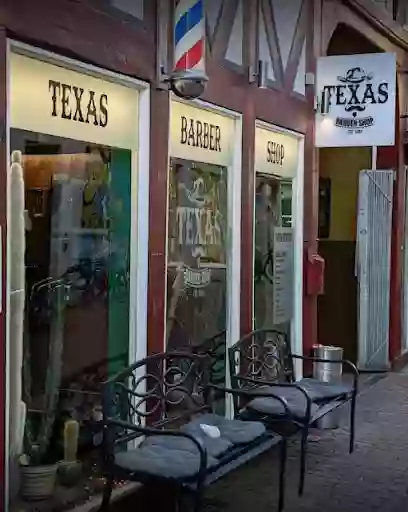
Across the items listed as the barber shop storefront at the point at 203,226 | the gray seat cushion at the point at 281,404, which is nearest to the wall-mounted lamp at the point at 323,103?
the barber shop storefront at the point at 203,226

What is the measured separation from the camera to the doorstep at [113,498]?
192 inches

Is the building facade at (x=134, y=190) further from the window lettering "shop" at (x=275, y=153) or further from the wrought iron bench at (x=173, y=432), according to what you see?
the wrought iron bench at (x=173, y=432)

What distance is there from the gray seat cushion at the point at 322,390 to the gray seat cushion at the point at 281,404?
0.10m

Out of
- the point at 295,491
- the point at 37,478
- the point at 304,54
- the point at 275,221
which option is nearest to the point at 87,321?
the point at 37,478

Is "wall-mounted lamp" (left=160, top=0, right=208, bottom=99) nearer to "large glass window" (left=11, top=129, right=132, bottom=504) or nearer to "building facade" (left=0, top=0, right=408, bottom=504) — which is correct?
"building facade" (left=0, top=0, right=408, bottom=504)

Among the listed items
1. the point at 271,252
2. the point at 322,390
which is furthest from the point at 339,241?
the point at 322,390

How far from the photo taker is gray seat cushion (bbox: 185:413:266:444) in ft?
16.1

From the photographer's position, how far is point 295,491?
5.73 metres

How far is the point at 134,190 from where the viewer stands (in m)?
5.47

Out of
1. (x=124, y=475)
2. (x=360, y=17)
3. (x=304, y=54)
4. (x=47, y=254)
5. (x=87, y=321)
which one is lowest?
(x=124, y=475)

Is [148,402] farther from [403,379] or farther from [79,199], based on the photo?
[403,379]

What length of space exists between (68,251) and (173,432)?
1342mm

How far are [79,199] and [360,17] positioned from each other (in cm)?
537

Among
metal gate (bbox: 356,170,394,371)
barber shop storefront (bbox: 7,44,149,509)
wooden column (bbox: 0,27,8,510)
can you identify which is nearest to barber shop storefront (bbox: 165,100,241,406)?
barber shop storefront (bbox: 7,44,149,509)
